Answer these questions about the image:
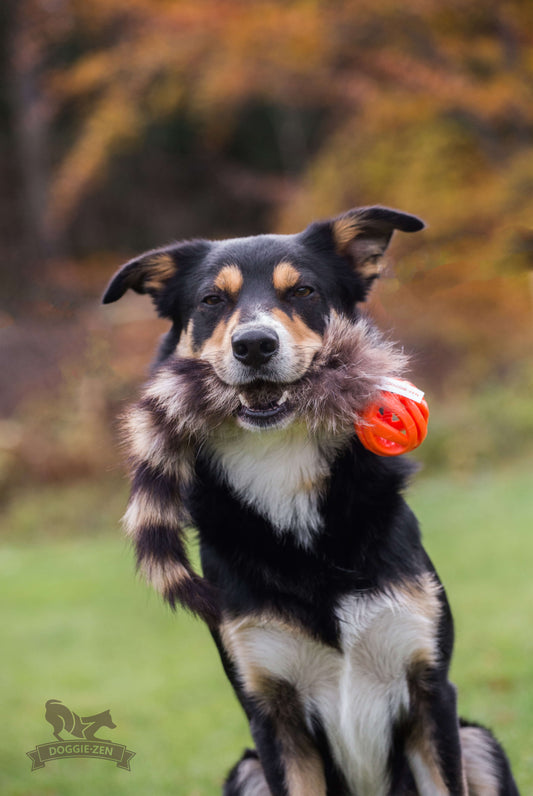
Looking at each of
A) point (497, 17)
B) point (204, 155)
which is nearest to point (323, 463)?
point (497, 17)

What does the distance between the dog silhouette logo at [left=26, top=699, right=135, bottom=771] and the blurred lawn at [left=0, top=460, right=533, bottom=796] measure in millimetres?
119

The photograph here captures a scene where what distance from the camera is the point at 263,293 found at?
3.07 meters

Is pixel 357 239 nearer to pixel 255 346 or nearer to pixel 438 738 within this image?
pixel 255 346

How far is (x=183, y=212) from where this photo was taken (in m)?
22.7

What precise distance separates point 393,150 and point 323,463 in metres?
9.75

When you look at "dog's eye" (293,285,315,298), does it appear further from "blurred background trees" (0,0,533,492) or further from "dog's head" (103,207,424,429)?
"blurred background trees" (0,0,533,492)

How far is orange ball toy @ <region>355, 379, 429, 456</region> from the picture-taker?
2.56 m

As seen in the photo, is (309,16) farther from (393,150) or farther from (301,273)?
(301,273)

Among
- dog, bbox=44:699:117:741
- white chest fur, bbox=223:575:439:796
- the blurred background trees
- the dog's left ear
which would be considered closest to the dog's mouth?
white chest fur, bbox=223:575:439:796

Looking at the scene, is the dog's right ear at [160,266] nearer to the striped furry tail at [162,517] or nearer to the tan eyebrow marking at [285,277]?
the tan eyebrow marking at [285,277]

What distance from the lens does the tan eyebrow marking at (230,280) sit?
10.2 feet

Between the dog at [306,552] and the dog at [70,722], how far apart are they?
148 cm

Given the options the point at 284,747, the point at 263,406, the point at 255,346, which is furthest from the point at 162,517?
the point at 284,747

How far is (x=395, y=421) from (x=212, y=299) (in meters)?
0.90
